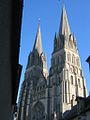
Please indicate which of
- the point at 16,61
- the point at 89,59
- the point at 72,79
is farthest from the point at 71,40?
the point at 16,61

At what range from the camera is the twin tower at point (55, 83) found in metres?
60.8

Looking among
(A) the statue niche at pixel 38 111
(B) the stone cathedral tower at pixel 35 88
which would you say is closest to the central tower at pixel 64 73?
(A) the statue niche at pixel 38 111

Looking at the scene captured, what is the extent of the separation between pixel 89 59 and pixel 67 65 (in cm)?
4151

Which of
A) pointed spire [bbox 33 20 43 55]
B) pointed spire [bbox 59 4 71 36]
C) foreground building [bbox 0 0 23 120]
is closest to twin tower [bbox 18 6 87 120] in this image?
pointed spire [bbox 59 4 71 36]

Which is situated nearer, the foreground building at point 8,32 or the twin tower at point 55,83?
the foreground building at point 8,32

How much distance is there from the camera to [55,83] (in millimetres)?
64312

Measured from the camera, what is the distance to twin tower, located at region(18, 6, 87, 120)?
60.8 m

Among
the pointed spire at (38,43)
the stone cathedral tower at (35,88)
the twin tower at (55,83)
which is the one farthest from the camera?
the pointed spire at (38,43)

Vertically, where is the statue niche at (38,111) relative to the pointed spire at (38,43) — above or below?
below

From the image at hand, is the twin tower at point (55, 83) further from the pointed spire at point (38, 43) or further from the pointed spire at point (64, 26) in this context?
the pointed spire at point (38, 43)

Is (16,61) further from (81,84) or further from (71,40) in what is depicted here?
(71,40)

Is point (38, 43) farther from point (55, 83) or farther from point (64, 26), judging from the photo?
point (55, 83)

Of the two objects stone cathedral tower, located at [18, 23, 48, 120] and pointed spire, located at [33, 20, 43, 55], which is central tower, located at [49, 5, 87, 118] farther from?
pointed spire, located at [33, 20, 43, 55]

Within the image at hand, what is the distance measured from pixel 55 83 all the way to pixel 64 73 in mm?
3480
